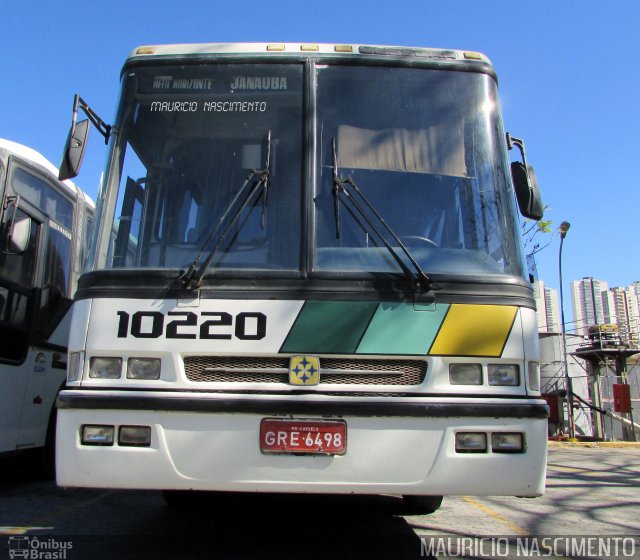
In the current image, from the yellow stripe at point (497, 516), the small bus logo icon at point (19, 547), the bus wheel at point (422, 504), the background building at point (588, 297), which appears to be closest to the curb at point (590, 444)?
the yellow stripe at point (497, 516)

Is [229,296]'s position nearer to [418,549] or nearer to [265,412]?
[265,412]

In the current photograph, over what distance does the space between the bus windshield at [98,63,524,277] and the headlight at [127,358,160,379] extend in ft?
1.79

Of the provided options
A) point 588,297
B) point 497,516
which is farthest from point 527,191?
point 588,297

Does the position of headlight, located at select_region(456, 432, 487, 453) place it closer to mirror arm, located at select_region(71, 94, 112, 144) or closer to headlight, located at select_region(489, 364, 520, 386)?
headlight, located at select_region(489, 364, 520, 386)

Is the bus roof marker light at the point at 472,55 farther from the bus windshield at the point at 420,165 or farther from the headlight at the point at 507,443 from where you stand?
the headlight at the point at 507,443

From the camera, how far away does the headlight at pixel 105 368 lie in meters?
3.21

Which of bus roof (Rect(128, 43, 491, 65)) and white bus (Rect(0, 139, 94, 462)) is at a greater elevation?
bus roof (Rect(128, 43, 491, 65))

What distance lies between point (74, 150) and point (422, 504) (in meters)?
3.84

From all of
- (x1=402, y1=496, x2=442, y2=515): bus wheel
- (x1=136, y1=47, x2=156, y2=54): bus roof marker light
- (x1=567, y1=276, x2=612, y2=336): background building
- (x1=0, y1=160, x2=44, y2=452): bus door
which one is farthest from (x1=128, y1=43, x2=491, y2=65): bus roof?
(x1=567, y1=276, x2=612, y2=336): background building

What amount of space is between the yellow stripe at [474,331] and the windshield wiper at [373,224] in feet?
0.67

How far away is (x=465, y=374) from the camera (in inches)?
127

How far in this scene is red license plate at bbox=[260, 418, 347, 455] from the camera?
3.07m

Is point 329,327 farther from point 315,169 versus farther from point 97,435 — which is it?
point 97,435

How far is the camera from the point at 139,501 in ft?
18.9
